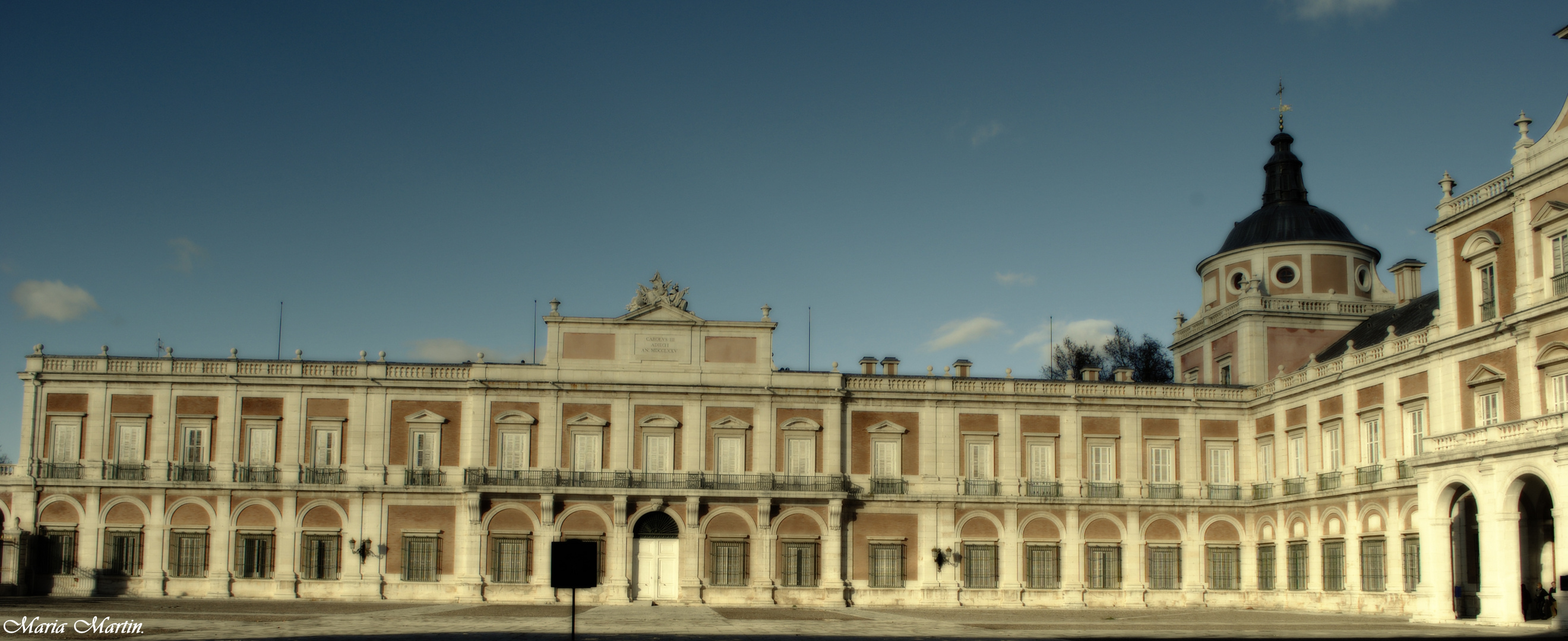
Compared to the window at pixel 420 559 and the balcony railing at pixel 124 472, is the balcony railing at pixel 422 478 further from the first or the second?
the balcony railing at pixel 124 472

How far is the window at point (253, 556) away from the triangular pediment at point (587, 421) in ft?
31.3

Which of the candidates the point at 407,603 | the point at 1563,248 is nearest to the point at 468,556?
the point at 407,603

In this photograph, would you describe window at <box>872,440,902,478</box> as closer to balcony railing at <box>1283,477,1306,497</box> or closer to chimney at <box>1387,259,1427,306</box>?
balcony railing at <box>1283,477,1306,497</box>

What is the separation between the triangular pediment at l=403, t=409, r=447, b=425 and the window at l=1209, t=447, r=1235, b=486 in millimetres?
24424

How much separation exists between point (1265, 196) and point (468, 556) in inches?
1266

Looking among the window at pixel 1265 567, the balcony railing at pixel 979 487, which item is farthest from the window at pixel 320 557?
the window at pixel 1265 567

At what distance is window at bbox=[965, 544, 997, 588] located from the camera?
143 feet

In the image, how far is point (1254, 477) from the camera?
44.8 metres

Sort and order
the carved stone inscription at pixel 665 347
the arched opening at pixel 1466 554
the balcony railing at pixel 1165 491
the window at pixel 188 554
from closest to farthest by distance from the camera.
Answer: the arched opening at pixel 1466 554 → the window at pixel 188 554 → the carved stone inscription at pixel 665 347 → the balcony railing at pixel 1165 491

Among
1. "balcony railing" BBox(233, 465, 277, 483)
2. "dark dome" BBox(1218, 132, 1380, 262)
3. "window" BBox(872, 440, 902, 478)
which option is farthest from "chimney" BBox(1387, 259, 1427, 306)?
"balcony railing" BBox(233, 465, 277, 483)

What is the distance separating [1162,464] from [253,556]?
28.3m

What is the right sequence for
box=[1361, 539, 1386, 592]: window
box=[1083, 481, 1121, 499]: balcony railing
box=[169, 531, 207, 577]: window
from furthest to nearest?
box=[1083, 481, 1121, 499]: balcony railing, box=[169, 531, 207, 577]: window, box=[1361, 539, 1386, 592]: window

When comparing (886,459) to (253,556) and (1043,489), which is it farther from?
(253,556)

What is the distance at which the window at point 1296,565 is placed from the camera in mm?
40906
